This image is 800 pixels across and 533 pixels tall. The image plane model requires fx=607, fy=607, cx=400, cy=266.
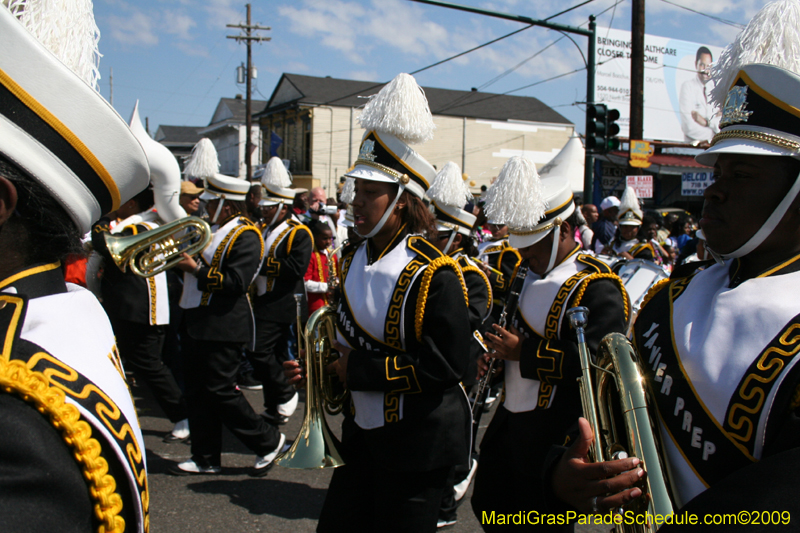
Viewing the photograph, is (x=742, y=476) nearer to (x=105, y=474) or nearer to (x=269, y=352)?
(x=105, y=474)

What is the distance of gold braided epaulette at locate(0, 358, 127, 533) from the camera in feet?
2.93

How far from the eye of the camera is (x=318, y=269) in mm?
7730

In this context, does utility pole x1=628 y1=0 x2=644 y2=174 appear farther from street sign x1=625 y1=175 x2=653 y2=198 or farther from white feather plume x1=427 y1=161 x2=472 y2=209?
white feather plume x1=427 y1=161 x2=472 y2=209

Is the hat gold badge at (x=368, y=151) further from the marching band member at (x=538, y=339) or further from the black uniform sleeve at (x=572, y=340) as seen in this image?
the black uniform sleeve at (x=572, y=340)

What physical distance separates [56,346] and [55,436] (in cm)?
16

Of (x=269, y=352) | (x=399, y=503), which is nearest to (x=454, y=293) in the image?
(x=399, y=503)

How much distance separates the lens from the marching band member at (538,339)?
2783 millimetres

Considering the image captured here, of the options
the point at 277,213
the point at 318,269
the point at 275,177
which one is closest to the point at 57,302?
the point at 277,213

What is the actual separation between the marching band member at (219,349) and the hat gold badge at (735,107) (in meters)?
3.65

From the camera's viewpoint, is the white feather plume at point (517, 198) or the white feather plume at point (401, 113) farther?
the white feather plume at point (517, 198)

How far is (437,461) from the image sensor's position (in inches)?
96.2

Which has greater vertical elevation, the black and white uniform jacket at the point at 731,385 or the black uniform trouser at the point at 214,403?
the black and white uniform jacket at the point at 731,385

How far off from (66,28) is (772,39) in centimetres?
147

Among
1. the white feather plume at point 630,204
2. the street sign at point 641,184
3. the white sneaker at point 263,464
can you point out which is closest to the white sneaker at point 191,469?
the white sneaker at point 263,464
